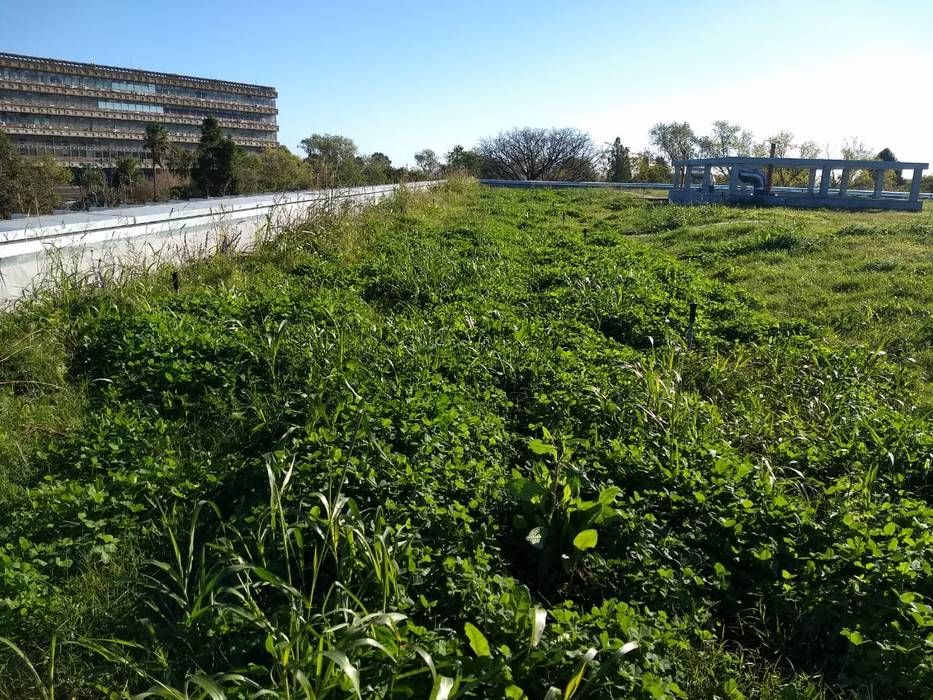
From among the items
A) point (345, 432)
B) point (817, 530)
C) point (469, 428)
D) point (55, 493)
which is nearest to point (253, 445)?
point (345, 432)

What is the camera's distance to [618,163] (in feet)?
175

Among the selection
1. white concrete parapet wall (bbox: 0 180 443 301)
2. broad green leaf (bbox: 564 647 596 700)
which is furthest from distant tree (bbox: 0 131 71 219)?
broad green leaf (bbox: 564 647 596 700)

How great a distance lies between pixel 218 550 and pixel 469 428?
136 centimetres

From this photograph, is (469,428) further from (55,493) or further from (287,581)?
(55,493)

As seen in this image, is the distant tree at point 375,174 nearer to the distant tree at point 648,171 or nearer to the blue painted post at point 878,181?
the blue painted post at point 878,181

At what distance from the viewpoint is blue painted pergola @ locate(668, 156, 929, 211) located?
22109 mm

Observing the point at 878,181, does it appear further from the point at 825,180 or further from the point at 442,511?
the point at 442,511

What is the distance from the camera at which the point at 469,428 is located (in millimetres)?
3438

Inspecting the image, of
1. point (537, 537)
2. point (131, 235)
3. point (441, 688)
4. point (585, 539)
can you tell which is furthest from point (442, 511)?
point (131, 235)

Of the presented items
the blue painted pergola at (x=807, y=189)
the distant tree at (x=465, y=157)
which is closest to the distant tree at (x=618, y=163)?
the distant tree at (x=465, y=157)

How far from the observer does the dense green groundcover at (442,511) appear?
7.06 feet

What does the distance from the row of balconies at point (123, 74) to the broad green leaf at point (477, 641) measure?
92.9 metres

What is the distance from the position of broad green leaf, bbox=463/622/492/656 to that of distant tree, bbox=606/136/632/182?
176 ft

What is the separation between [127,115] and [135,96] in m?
3.48
